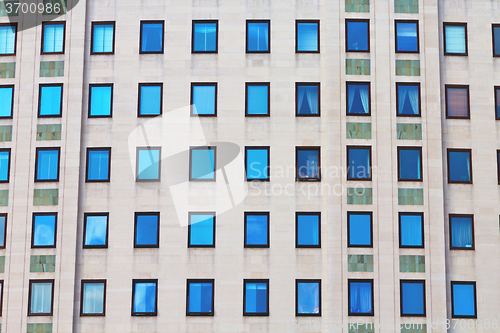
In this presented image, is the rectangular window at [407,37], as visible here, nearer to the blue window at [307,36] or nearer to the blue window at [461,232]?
the blue window at [307,36]

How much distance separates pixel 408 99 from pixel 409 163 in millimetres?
3677

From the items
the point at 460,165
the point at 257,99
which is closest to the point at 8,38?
the point at 257,99

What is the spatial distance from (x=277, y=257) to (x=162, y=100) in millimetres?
10937

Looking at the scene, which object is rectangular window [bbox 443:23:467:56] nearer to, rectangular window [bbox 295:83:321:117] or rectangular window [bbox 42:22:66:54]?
rectangular window [bbox 295:83:321:117]

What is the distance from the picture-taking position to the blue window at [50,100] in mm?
39188

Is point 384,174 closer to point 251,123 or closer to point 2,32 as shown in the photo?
point 251,123

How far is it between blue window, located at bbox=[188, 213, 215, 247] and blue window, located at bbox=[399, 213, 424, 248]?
404 inches

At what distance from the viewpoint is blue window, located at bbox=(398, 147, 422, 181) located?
125 feet

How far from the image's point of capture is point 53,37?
4016 cm

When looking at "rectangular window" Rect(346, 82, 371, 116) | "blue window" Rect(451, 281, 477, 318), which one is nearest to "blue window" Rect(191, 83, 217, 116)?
"rectangular window" Rect(346, 82, 371, 116)

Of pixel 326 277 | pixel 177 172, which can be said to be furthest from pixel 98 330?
pixel 326 277

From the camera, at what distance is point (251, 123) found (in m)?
38.7

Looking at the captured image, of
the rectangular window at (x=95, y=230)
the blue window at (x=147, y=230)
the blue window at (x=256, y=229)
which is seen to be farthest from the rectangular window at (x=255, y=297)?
the rectangular window at (x=95, y=230)

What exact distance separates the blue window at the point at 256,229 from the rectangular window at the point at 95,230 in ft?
25.4
